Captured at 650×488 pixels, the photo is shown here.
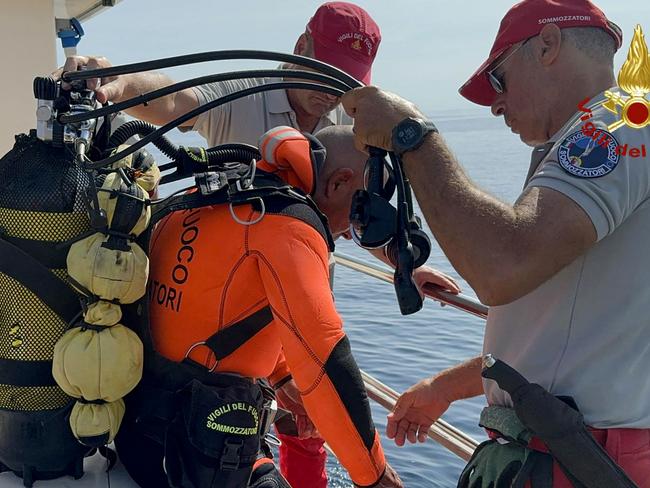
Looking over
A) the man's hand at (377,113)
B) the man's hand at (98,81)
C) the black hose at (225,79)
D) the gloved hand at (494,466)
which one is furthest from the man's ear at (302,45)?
the gloved hand at (494,466)

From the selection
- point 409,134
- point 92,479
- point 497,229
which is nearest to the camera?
point 497,229

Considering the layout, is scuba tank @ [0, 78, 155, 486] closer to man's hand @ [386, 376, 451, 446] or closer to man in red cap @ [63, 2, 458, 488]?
man's hand @ [386, 376, 451, 446]

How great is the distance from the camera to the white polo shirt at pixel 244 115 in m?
3.15

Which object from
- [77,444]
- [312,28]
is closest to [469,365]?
[77,444]

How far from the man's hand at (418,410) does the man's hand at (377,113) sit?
3.15ft

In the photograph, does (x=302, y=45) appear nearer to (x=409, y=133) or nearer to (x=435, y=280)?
(x=435, y=280)

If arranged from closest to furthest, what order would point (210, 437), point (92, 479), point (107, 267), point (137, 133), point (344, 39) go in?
1. point (107, 267)
2. point (210, 437)
3. point (92, 479)
4. point (137, 133)
5. point (344, 39)

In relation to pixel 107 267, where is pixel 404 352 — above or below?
below

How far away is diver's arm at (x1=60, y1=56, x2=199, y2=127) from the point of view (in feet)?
7.29

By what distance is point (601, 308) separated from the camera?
162 cm

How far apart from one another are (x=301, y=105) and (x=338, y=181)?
3.44 feet

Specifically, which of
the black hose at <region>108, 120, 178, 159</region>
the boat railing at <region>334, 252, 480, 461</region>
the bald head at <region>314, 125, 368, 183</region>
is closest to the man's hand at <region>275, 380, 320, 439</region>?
the boat railing at <region>334, 252, 480, 461</region>

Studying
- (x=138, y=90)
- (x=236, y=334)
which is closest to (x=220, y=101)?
(x=236, y=334)

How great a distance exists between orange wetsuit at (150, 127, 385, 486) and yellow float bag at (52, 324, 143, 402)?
0.54 ft
